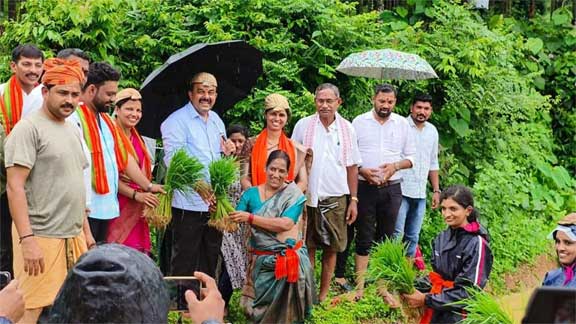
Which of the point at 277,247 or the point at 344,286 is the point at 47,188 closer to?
the point at 277,247

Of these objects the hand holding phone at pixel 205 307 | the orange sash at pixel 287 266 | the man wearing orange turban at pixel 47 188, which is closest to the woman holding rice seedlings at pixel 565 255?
the orange sash at pixel 287 266

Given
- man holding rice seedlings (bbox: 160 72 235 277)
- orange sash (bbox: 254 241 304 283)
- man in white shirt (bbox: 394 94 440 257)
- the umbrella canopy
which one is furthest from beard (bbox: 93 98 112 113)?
man in white shirt (bbox: 394 94 440 257)

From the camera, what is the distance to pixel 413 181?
8211 millimetres

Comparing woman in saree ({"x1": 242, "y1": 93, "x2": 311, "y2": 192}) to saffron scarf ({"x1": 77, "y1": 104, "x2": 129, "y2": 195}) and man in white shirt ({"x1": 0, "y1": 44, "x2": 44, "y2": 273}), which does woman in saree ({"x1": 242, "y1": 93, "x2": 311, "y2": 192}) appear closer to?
saffron scarf ({"x1": 77, "y1": 104, "x2": 129, "y2": 195})

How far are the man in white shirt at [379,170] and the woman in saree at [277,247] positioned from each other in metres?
1.35

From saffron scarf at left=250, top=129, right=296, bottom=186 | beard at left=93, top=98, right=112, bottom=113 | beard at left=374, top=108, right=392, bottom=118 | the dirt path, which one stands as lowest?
the dirt path

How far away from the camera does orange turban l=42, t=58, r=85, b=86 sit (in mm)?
4980

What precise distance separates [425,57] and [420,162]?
186 centimetres

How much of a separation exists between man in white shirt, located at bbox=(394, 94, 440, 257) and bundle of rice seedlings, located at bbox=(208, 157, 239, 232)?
7.03 feet

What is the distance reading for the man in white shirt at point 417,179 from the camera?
820cm

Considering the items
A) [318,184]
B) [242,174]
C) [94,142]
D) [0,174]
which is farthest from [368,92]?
[0,174]

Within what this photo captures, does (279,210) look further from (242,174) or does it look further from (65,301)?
(65,301)

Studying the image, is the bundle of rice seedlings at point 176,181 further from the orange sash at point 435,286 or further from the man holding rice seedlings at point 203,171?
the orange sash at point 435,286

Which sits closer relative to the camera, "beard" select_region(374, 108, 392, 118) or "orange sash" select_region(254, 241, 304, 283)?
"orange sash" select_region(254, 241, 304, 283)
